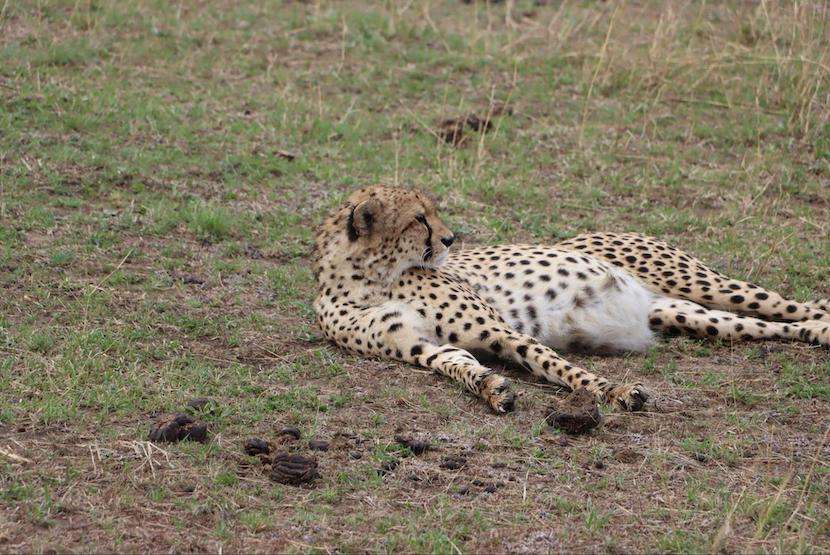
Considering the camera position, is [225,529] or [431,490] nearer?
[225,529]

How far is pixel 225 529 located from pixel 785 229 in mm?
4446

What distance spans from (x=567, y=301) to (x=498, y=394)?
3.63 ft

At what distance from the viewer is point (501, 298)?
5660 mm

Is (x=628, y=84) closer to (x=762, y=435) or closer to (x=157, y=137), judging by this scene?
(x=157, y=137)

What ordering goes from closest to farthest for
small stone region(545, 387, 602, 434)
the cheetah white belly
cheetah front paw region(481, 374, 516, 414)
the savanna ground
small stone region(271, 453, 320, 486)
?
the savanna ground < small stone region(271, 453, 320, 486) < small stone region(545, 387, 602, 434) < cheetah front paw region(481, 374, 516, 414) < the cheetah white belly

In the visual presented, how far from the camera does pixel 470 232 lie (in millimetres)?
6902

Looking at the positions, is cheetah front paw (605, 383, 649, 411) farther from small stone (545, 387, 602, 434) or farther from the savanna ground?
small stone (545, 387, 602, 434)

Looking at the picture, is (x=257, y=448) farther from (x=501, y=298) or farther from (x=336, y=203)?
(x=336, y=203)

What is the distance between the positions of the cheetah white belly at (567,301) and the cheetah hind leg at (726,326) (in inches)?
3.7

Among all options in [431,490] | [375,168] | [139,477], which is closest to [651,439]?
[431,490]

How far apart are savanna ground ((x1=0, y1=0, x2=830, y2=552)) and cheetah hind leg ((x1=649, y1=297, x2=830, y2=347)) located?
78mm

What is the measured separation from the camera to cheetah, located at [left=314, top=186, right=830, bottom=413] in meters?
5.22

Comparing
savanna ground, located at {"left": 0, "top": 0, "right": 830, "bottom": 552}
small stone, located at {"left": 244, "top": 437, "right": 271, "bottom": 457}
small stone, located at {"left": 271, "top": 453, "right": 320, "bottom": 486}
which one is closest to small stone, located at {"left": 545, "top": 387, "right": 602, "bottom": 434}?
savanna ground, located at {"left": 0, "top": 0, "right": 830, "bottom": 552}

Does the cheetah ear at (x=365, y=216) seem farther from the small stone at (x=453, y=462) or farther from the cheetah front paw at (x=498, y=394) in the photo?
the small stone at (x=453, y=462)
